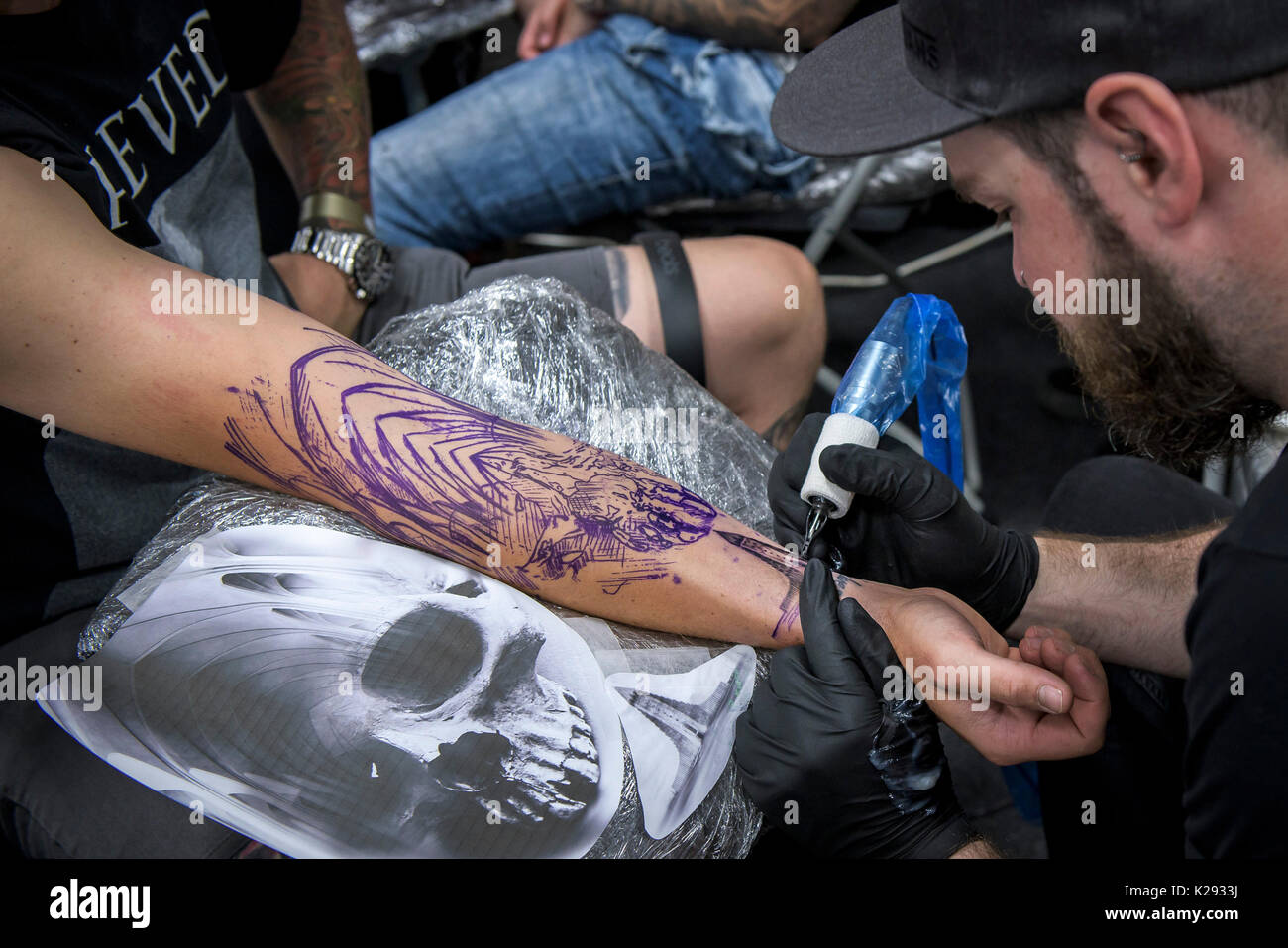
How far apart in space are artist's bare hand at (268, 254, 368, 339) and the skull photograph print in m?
0.52

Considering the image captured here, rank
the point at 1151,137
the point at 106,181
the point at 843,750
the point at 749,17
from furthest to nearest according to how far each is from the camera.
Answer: the point at 749,17 → the point at 106,181 → the point at 843,750 → the point at 1151,137

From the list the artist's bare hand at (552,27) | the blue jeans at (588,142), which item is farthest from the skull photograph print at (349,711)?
the artist's bare hand at (552,27)

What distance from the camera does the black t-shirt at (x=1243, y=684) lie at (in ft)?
2.22

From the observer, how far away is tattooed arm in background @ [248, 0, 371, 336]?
1500mm

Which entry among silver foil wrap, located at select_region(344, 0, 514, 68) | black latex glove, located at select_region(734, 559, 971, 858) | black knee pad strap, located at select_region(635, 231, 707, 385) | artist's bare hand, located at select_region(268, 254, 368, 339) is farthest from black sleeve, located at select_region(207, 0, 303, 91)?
black latex glove, located at select_region(734, 559, 971, 858)

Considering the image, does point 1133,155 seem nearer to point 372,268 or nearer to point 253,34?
point 372,268

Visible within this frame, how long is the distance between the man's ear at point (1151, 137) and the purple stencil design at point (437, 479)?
0.49 meters

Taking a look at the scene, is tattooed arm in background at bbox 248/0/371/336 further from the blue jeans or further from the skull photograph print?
the skull photograph print

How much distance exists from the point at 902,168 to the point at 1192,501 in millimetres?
857

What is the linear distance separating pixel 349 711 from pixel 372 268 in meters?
0.75

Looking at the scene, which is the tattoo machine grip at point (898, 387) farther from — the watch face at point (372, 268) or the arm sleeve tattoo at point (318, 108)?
the arm sleeve tattoo at point (318, 108)

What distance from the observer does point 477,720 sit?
85 centimetres

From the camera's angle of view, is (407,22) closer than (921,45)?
No

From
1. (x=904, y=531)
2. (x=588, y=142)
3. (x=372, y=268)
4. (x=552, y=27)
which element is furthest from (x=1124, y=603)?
(x=552, y=27)
